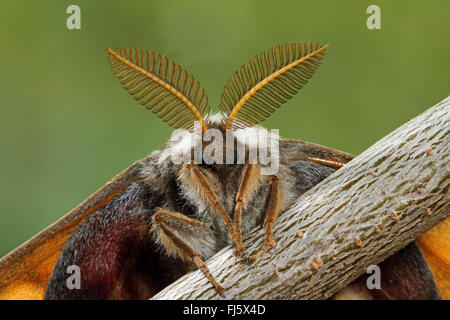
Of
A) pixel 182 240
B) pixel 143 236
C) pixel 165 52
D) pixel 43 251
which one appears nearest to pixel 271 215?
pixel 182 240

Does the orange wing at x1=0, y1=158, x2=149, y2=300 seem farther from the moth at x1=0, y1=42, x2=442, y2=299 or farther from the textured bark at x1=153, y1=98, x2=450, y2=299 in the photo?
the textured bark at x1=153, y1=98, x2=450, y2=299

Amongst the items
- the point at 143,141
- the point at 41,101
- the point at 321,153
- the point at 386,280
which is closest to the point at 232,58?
the point at 143,141

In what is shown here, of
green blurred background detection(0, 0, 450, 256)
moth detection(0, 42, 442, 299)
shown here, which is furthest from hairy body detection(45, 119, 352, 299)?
green blurred background detection(0, 0, 450, 256)

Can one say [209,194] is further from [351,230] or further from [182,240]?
[351,230]

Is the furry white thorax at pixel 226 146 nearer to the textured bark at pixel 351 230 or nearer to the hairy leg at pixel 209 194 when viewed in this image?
the hairy leg at pixel 209 194

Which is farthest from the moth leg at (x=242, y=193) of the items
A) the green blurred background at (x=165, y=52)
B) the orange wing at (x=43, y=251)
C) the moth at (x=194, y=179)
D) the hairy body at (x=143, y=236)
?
the green blurred background at (x=165, y=52)
